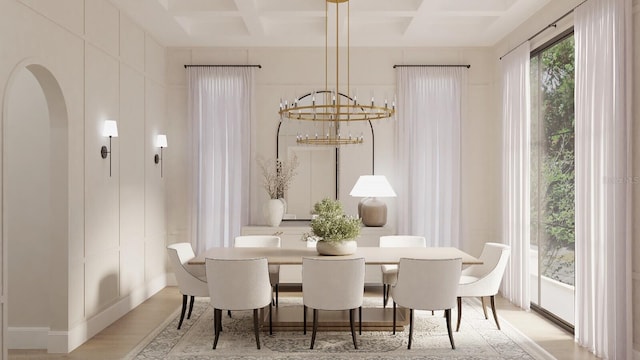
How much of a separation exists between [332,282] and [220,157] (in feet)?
10.8

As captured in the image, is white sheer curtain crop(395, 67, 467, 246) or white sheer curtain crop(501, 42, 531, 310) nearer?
white sheer curtain crop(501, 42, 531, 310)

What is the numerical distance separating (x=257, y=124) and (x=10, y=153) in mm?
3191

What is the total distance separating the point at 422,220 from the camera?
7047 millimetres

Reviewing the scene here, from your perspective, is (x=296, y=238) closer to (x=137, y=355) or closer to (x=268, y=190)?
(x=268, y=190)

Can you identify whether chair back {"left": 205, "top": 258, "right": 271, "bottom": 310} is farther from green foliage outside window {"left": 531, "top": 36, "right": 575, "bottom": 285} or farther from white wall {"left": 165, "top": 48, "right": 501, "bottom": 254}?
green foliage outside window {"left": 531, "top": 36, "right": 575, "bottom": 285}

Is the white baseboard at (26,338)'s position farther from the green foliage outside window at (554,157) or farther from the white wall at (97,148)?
the green foliage outside window at (554,157)

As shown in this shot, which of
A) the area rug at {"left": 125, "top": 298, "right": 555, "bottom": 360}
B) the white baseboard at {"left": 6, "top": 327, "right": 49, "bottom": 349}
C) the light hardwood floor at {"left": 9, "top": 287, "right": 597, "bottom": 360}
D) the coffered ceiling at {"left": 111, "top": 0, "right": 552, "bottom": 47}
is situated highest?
the coffered ceiling at {"left": 111, "top": 0, "right": 552, "bottom": 47}

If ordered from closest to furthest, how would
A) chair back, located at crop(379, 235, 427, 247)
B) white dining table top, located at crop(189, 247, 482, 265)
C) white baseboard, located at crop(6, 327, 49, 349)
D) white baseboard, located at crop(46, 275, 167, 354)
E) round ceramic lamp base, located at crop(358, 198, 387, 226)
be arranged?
white baseboard, located at crop(46, 275, 167, 354) → white baseboard, located at crop(6, 327, 49, 349) → white dining table top, located at crop(189, 247, 482, 265) → chair back, located at crop(379, 235, 427, 247) → round ceramic lamp base, located at crop(358, 198, 387, 226)

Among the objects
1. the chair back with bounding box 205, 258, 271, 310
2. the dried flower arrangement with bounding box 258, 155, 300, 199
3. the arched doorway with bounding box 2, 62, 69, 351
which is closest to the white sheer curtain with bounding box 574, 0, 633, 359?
the chair back with bounding box 205, 258, 271, 310

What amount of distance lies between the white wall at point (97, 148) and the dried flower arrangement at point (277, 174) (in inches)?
55.7

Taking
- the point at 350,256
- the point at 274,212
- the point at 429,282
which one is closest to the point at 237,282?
the point at 350,256

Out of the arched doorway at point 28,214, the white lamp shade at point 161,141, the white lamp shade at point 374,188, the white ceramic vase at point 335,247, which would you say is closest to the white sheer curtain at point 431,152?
the white lamp shade at point 374,188

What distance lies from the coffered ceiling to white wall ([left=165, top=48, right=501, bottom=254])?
7.6 inches

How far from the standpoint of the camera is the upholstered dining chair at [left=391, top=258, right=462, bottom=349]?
4.33m
